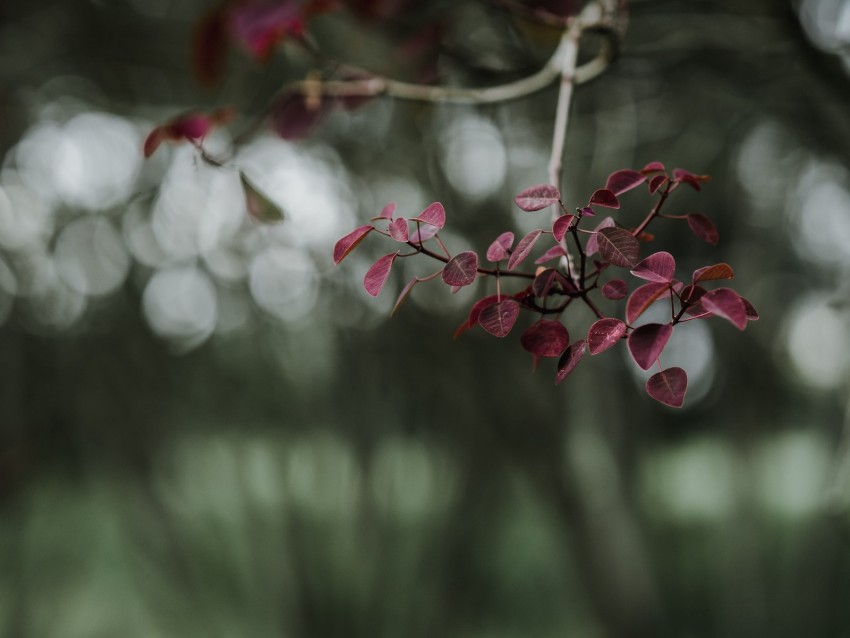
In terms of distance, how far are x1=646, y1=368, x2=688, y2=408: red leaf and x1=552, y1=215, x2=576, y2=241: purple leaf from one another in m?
0.10

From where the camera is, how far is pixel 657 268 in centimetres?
39

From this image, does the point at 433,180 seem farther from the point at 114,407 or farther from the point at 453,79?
the point at 114,407

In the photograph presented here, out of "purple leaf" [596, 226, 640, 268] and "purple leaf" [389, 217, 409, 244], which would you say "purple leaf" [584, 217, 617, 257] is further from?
"purple leaf" [389, 217, 409, 244]

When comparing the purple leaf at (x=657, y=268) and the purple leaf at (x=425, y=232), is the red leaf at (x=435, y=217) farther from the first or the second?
the purple leaf at (x=657, y=268)

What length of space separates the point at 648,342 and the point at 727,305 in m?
0.04

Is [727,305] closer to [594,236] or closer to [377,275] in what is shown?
[594,236]

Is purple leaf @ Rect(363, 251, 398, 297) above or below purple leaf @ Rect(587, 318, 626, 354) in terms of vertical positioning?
above

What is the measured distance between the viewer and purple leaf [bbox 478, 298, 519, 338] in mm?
414

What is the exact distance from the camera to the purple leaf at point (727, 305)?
A: 0.34 meters

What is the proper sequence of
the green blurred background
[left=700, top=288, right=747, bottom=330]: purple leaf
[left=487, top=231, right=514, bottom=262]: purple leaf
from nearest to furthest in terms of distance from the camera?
[left=700, top=288, right=747, bottom=330]: purple leaf < [left=487, top=231, right=514, bottom=262]: purple leaf < the green blurred background

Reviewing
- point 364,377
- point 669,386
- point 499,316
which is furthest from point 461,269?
point 364,377

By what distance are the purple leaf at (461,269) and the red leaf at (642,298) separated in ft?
0.30

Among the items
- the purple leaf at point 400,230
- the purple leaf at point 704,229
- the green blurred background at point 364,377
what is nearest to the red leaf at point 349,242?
the purple leaf at point 400,230

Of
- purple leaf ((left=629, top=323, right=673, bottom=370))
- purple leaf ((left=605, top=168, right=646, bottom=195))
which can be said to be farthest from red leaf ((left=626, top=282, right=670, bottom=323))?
purple leaf ((left=605, top=168, right=646, bottom=195))
